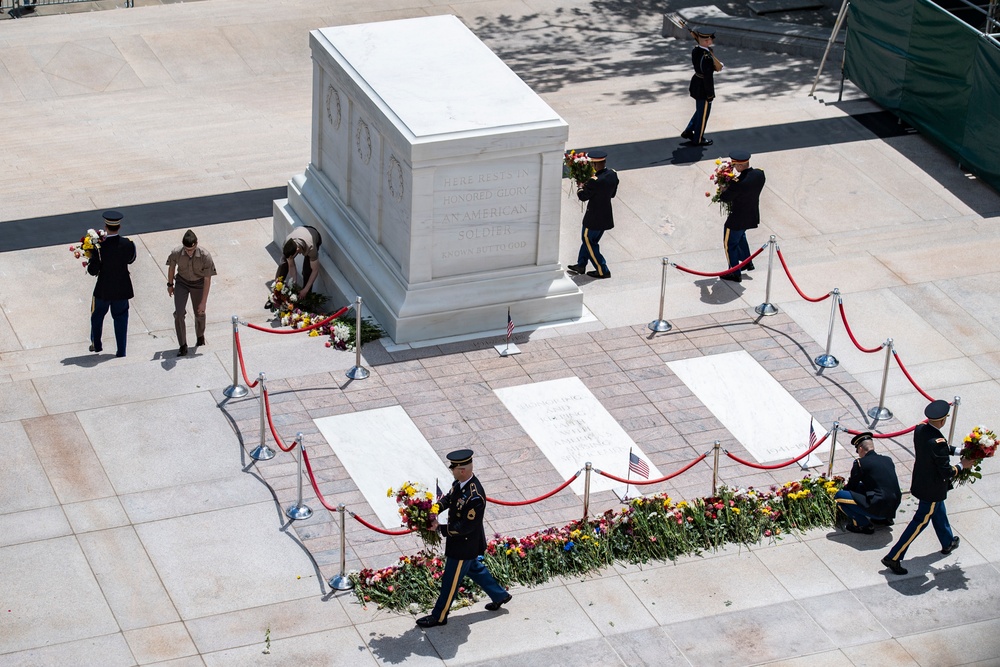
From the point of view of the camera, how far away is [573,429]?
51.7 feet

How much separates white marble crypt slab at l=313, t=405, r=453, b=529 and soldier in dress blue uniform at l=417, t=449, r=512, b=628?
1538 millimetres

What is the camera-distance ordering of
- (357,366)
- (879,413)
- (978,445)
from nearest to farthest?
(978,445)
(879,413)
(357,366)

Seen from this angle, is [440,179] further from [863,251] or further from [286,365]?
[863,251]

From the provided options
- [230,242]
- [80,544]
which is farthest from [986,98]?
[80,544]

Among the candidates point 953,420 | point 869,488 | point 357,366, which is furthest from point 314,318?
point 953,420

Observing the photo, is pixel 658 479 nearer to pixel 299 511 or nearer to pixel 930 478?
pixel 930 478

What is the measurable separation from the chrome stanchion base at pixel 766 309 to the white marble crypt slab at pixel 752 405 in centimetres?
94

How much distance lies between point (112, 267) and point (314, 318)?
7.60 feet

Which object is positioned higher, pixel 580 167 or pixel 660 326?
pixel 580 167

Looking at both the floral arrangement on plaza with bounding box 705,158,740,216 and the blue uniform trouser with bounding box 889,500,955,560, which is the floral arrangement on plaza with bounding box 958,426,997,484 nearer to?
the blue uniform trouser with bounding box 889,500,955,560

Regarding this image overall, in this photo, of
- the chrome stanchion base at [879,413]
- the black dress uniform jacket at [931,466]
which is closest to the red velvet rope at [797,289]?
the chrome stanchion base at [879,413]

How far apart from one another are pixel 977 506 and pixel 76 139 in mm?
13143

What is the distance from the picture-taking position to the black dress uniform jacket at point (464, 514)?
1252 cm

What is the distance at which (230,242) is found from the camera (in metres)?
19.5
